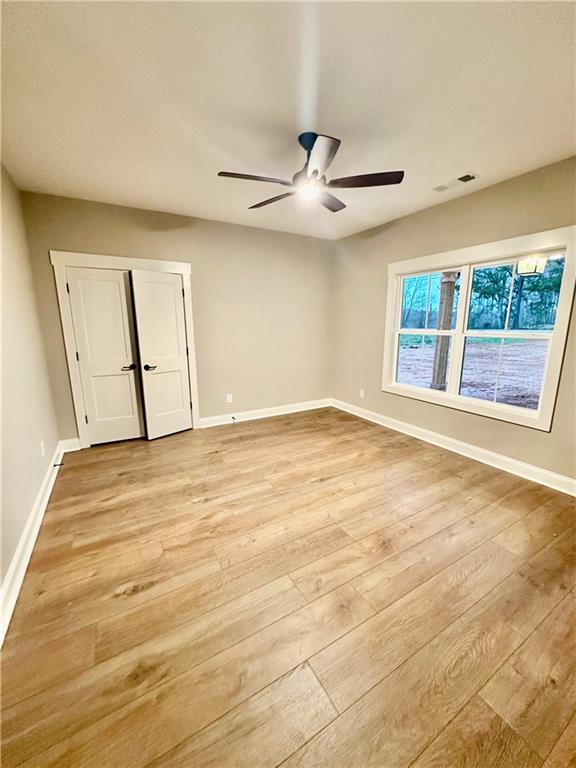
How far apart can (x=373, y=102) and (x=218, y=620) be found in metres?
2.98


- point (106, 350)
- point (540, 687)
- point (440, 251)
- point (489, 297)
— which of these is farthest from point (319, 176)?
point (540, 687)

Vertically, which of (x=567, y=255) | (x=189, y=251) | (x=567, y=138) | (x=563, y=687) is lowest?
(x=563, y=687)

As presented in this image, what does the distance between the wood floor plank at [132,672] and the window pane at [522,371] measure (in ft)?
9.13

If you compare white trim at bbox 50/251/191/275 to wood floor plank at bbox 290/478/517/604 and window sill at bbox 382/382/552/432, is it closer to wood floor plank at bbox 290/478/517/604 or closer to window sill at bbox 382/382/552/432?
window sill at bbox 382/382/552/432

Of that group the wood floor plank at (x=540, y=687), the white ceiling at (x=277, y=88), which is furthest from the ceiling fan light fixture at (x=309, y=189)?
the wood floor plank at (x=540, y=687)

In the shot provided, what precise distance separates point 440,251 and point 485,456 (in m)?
2.27

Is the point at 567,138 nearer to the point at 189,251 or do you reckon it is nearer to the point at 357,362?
the point at 357,362

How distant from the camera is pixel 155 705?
3.84 feet

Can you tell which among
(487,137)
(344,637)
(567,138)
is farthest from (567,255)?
(344,637)

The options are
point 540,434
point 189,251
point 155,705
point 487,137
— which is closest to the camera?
point 155,705

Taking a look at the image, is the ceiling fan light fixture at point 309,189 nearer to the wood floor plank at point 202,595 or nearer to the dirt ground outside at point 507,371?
the dirt ground outside at point 507,371

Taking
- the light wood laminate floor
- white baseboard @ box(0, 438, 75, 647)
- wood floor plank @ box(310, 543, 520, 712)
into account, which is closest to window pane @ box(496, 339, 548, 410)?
the light wood laminate floor

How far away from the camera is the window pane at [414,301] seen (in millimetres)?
3805

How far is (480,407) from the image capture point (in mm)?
3199
